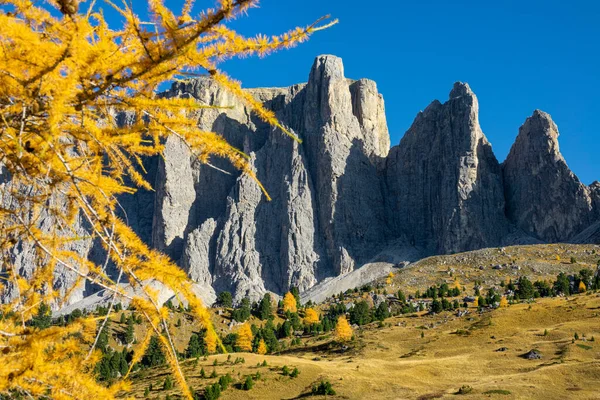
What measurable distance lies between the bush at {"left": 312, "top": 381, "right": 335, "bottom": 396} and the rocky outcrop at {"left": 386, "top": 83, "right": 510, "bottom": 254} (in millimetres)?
107180

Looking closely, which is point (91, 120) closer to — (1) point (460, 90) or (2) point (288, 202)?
(2) point (288, 202)

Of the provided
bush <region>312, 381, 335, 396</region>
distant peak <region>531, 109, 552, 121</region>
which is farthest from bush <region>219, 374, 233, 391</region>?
distant peak <region>531, 109, 552, 121</region>

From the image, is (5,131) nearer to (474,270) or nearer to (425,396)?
(425,396)

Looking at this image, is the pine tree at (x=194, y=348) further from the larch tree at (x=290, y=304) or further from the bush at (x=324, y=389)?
the bush at (x=324, y=389)

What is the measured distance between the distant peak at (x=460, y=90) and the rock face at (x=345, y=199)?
0.48m

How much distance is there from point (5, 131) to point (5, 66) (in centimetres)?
68

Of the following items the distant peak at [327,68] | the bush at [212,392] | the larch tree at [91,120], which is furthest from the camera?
the distant peak at [327,68]

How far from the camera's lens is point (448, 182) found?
5669 inches

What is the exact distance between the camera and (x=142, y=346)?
193 inches

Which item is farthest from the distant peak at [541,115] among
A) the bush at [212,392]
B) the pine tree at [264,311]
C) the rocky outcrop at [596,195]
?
the bush at [212,392]

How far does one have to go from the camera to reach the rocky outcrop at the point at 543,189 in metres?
128

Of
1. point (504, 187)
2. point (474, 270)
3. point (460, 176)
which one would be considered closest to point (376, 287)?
point (474, 270)

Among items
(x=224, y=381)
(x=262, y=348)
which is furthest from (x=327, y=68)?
(x=224, y=381)

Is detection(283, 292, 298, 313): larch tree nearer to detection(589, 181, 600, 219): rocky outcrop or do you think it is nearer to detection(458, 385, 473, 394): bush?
detection(458, 385, 473, 394): bush
